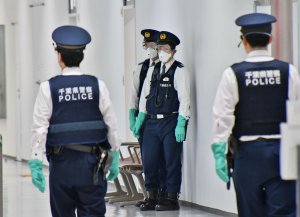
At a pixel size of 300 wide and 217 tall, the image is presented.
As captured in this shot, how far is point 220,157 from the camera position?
5.59 m

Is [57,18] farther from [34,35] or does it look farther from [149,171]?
[149,171]

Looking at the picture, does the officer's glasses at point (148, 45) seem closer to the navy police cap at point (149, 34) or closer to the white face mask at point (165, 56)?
the navy police cap at point (149, 34)

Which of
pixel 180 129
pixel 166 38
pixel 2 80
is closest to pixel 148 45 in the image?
pixel 166 38

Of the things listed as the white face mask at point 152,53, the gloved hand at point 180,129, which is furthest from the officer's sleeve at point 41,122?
the white face mask at point 152,53

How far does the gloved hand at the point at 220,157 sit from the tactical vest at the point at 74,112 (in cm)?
83

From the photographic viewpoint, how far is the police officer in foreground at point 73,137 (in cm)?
586

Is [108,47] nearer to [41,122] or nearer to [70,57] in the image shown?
[70,57]

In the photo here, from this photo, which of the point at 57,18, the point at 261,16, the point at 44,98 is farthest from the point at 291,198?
the point at 57,18

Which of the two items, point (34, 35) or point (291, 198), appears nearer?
point (291, 198)

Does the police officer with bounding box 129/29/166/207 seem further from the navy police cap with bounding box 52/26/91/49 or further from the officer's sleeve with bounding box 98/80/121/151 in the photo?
the officer's sleeve with bounding box 98/80/121/151

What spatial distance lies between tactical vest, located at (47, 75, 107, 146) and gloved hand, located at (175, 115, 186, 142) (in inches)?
147

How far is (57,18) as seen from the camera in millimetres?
15234

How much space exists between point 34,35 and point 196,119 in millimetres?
7400

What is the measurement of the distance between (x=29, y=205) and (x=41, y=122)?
5291 mm
